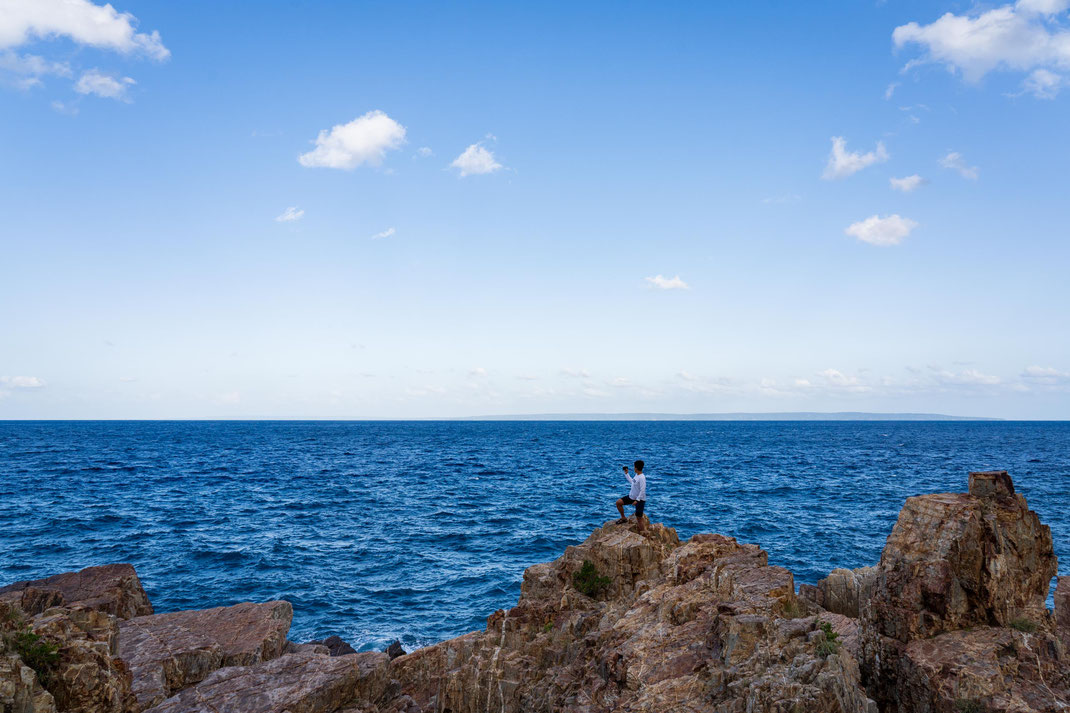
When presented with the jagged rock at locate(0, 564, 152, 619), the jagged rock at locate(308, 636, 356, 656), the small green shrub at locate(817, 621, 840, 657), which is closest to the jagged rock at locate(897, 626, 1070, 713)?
the small green shrub at locate(817, 621, 840, 657)

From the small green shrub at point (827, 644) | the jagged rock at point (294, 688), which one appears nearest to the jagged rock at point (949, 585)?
the small green shrub at point (827, 644)

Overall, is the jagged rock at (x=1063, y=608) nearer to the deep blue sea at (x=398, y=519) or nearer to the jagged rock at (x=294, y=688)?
the jagged rock at (x=294, y=688)

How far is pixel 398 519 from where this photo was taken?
171ft

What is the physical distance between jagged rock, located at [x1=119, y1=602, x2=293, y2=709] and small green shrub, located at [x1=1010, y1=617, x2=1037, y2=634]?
19246mm

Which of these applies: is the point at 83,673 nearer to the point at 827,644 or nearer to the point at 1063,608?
the point at 827,644

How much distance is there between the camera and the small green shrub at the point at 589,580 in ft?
67.1

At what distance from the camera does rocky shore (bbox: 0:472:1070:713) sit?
11367mm

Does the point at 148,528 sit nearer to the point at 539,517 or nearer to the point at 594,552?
the point at 539,517

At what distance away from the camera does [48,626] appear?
12.5 m

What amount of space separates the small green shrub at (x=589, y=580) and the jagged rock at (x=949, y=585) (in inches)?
347

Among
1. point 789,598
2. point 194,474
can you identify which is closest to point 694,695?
point 789,598

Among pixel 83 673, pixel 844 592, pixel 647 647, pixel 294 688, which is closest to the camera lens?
pixel 83 673

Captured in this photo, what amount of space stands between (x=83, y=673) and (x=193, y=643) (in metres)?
4.96

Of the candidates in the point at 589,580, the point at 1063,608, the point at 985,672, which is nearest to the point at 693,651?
the point at 985,672
